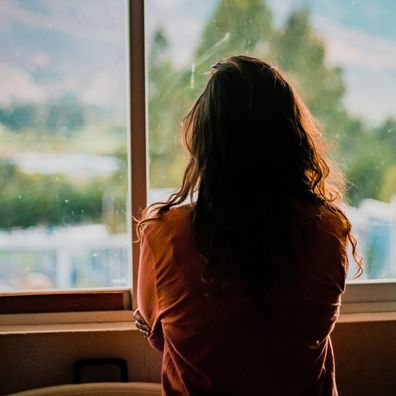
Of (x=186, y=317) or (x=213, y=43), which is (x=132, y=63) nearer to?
(x=213, y=43)

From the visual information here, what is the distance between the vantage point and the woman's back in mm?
955

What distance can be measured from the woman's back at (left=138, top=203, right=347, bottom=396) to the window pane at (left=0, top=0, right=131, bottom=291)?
24.2 inches

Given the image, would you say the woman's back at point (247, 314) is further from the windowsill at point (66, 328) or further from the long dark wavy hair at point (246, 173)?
the windowsill at point (66, 328)

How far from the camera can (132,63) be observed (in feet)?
5.13

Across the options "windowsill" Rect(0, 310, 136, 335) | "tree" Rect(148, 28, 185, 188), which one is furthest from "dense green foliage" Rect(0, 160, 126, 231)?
"windowsill" Rect(0, 310, 136, 335)

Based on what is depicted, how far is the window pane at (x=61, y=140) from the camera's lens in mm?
1571

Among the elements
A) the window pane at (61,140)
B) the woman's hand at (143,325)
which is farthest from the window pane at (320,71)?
the woman's hand at (143,325)

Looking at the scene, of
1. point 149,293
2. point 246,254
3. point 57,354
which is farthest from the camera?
point 57,354

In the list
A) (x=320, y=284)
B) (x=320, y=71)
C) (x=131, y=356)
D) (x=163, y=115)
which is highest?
(x=320, y=71)

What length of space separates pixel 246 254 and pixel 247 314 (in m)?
0.10

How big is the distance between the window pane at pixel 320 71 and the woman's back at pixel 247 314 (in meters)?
0.64

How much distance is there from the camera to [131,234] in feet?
5.25

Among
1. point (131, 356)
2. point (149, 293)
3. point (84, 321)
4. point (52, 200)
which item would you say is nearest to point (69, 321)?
point (84, 321)

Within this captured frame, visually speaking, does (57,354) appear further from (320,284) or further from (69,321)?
(320,284)
